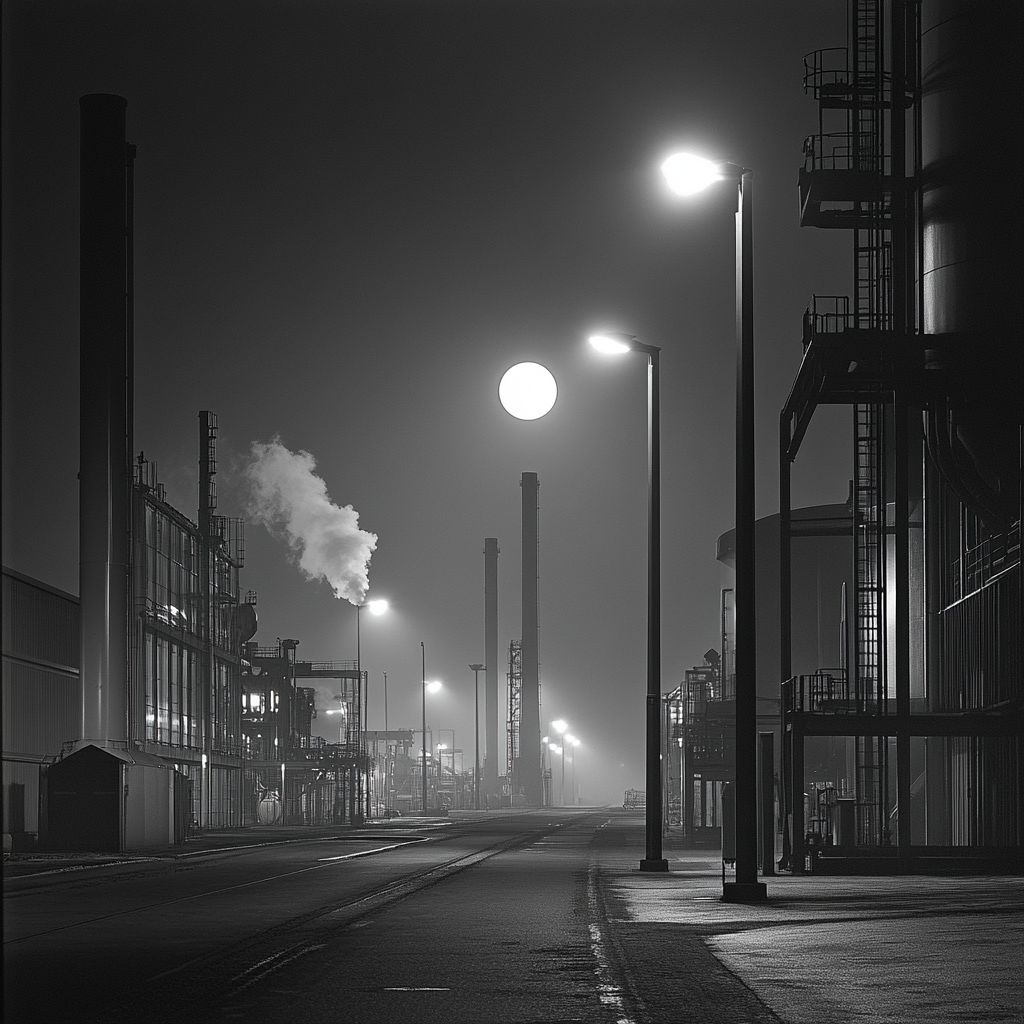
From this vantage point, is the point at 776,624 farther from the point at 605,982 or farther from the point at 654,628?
the point at 605,982

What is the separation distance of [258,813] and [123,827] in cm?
3700

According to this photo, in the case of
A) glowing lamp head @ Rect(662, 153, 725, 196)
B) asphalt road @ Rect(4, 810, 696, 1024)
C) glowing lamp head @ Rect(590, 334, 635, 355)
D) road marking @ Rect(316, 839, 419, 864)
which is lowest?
road marking @ Rect(316, 839, 419, 864)

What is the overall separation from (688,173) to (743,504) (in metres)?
3.69

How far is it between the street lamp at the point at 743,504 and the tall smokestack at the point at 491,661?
106328 millimetres

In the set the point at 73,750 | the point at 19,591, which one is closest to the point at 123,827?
the point at 73,750

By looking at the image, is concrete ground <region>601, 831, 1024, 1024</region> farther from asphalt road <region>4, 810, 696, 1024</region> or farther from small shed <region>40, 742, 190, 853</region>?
small shed <region>40, 742, 190, 853</region>

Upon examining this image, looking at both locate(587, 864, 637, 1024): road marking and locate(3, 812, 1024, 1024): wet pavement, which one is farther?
locate(3, 812, 1024, 1024): wet pavement

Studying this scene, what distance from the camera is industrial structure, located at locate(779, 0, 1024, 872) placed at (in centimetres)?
2633

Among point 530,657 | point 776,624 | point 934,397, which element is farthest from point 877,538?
point 530,657

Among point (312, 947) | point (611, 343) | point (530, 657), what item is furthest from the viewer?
point (530, 657)

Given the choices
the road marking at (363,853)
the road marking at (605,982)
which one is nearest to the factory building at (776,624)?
the road marking at (363,853)

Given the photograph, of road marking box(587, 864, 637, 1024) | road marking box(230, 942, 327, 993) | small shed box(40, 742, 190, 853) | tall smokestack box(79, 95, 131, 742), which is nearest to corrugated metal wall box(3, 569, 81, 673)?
tall smokestack box(79, 95, 131, 742)

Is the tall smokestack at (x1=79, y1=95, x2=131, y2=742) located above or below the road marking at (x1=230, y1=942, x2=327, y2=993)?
above

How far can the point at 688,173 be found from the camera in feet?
54.0
